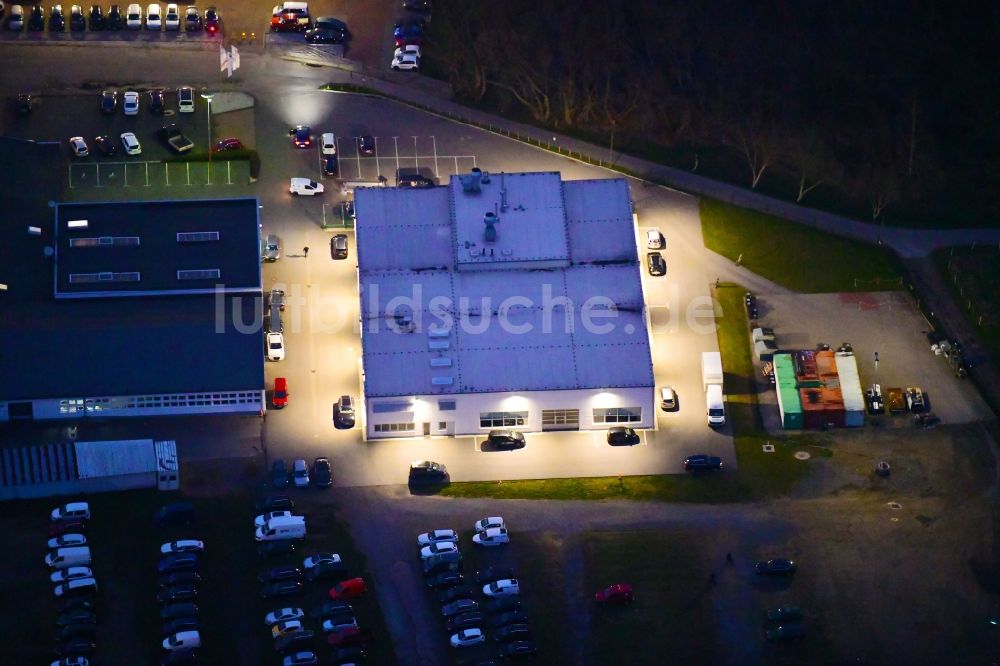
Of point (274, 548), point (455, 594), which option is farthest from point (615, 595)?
point (274, 548)

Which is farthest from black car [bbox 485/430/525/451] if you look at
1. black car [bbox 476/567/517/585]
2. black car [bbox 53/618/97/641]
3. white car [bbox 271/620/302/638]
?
black car [bbox 53/618/97/641]

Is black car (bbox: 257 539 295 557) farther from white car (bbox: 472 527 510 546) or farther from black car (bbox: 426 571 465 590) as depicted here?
white car (bbox: 472 527 510 546)

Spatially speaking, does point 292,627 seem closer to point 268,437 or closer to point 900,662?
point 268,437

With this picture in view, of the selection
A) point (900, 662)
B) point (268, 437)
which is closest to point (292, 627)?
point (268, 437)

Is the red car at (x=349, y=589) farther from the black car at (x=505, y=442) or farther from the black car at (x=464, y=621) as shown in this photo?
the black car at (x=505, y=442)

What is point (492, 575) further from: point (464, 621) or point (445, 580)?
point (464, 621)

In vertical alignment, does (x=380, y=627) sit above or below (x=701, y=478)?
below

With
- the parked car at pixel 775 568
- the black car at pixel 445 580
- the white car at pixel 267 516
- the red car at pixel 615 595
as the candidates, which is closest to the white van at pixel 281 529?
the white car at pixel 267 516
